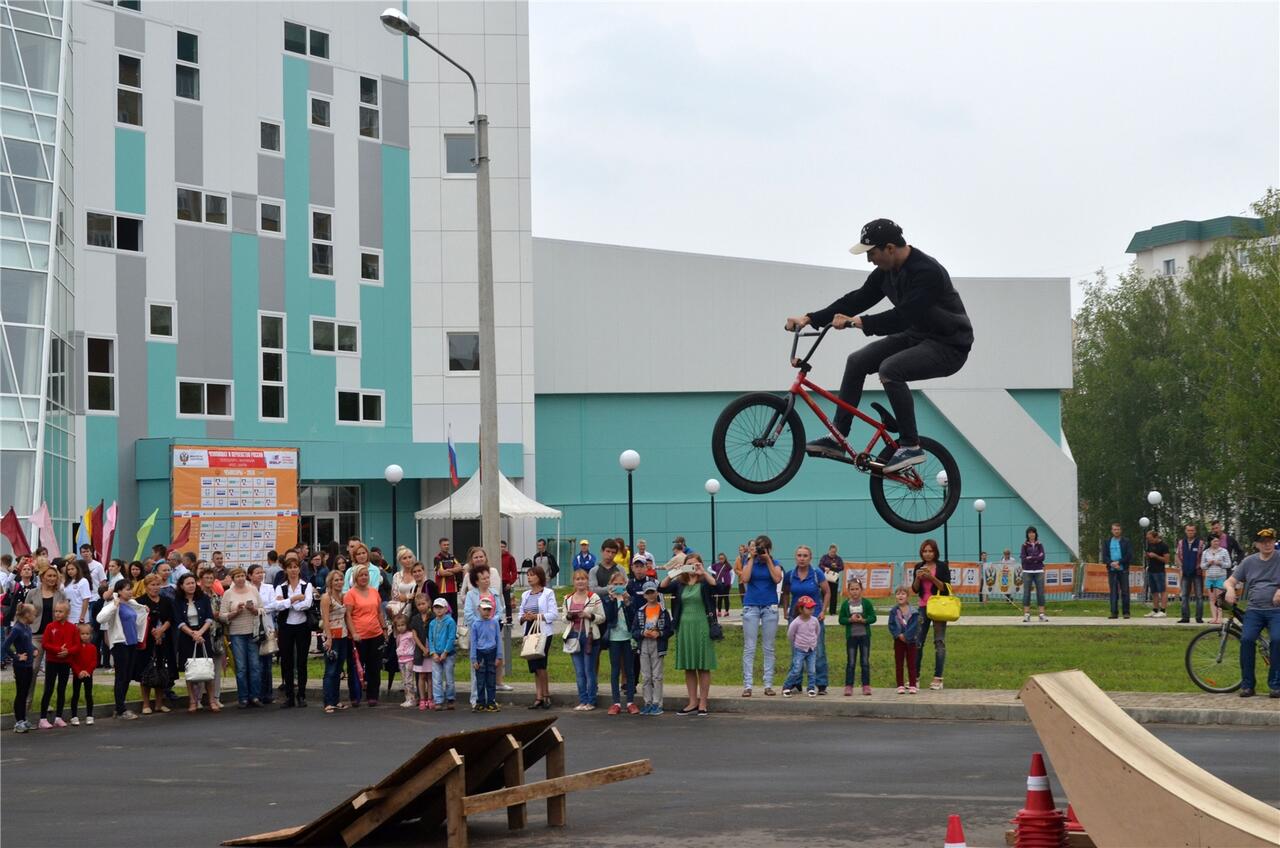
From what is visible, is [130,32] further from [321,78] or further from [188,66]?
[321,78]

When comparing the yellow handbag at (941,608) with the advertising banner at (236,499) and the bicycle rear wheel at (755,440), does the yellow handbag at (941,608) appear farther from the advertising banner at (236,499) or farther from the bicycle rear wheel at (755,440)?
the advertising banner at (236,499)

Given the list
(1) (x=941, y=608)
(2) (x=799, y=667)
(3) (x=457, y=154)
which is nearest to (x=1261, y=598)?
(1) (x=941, y=608)

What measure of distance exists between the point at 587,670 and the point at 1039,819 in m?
11.8

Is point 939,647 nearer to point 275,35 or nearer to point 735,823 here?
point 735,823

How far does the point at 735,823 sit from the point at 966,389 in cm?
4324

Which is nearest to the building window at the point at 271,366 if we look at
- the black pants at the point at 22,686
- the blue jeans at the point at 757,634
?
the black pants at the point at 22,686

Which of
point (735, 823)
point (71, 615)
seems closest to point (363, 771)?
point (735, 823)

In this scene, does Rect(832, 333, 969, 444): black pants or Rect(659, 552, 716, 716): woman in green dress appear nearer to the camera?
Rect(832, 333, 969, 444): black pants

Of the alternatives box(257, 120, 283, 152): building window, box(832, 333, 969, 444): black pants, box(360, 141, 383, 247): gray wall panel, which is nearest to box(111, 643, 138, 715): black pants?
box(832, 333, 969, 444): black pants

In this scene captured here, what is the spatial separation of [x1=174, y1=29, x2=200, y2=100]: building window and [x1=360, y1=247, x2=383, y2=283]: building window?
6.70 metres

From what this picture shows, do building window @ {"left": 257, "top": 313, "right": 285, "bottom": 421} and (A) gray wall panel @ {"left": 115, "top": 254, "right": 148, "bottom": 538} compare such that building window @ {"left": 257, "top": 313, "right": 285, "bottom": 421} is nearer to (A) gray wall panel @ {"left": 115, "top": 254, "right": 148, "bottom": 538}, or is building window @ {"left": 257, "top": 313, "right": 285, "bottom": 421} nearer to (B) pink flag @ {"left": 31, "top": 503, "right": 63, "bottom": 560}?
(A) gray wall panel @ {"left": 115, "top": 254, "right": 148, "bottom": 538}

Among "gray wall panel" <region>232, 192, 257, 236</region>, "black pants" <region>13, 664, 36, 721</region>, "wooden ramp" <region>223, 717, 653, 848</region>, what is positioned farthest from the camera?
"gray wall panel" <region>232, 192, 257, 236</region>

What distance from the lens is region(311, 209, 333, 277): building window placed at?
46062 millimetres

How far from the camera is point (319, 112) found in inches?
1817
